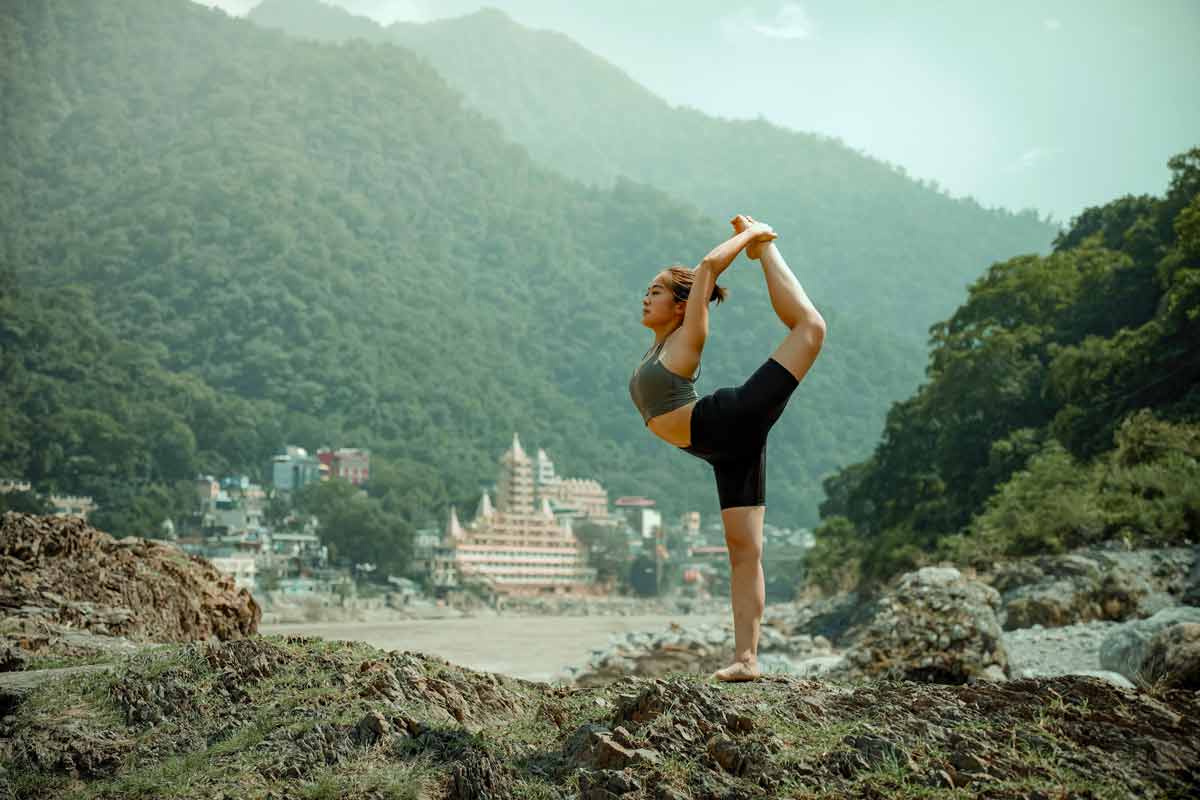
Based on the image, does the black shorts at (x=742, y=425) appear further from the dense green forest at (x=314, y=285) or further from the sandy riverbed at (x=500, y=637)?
the dense green forest at (x=314, y=285)

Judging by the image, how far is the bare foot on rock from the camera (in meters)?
4.74

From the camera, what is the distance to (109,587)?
25.4 ft

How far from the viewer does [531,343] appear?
121 metres

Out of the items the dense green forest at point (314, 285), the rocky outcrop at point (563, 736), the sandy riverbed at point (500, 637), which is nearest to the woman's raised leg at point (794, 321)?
the rocky outcrop at point (563, 736)

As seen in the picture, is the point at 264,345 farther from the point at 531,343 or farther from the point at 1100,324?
the point at 1100,324

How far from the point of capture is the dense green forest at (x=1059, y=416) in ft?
49.4

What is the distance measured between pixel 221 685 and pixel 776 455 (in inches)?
4352

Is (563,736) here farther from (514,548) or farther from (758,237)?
(514,548)

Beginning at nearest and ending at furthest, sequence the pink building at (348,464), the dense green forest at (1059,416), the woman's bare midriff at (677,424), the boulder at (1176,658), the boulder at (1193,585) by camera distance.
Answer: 1. the woman's bare midriff at (677,424)
2. the boulder at (1176,658)
3. the boulder at (1193,585)
4. the dense green forest at (1059,416)
5. the pink building at (348,464)

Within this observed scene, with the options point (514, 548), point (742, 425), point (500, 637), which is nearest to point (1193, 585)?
Answer: point (742, 425)

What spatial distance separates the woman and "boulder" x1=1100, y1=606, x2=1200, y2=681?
12.0 ft

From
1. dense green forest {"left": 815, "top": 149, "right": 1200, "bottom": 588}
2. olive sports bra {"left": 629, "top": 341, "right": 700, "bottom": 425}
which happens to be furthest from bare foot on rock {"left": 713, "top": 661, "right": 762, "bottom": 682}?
dense green forest {"left": 815, "top": 149, "right": 1200, "bottom": 588}

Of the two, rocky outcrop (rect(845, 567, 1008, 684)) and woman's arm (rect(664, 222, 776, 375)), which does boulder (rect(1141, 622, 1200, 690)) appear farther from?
woman's arm (rect(664, 222, 776, 375))

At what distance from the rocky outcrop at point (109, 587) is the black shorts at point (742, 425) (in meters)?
4.32
